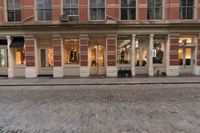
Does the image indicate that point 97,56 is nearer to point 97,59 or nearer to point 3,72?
point 97,59

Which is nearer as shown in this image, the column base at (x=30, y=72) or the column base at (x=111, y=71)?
the column base at (x=111, y=71)

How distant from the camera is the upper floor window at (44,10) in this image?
19.0 m

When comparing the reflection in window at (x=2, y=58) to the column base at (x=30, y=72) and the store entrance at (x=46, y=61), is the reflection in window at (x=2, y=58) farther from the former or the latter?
the store entrance at (x=46, y=61)

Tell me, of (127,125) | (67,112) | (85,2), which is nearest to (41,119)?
(67,112)

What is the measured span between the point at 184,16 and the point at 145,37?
3870 mm

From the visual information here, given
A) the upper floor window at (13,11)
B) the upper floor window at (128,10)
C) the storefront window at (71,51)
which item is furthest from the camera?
the storefront window at (71,51)

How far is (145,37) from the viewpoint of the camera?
19609mm

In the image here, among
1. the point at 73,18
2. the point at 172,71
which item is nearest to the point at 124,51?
the point at 172,71

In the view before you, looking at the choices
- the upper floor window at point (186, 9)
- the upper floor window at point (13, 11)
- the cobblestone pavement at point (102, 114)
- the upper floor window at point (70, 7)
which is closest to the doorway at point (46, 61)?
the upper floor window at point (13, 11)

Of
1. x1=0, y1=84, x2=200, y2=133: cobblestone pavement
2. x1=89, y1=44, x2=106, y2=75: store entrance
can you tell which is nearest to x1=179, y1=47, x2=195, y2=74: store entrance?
x1=89, y1=44, x2=106, y2=75: store entrance

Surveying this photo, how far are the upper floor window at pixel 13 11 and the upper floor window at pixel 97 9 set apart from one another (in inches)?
266

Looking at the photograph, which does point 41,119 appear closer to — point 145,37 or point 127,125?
point 127,125

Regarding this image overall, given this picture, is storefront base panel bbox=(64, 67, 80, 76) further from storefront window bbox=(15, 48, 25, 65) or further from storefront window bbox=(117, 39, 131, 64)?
storefront window bbox=(15, 48, 25, 65)

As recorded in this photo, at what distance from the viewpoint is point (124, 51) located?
19.9 metres
